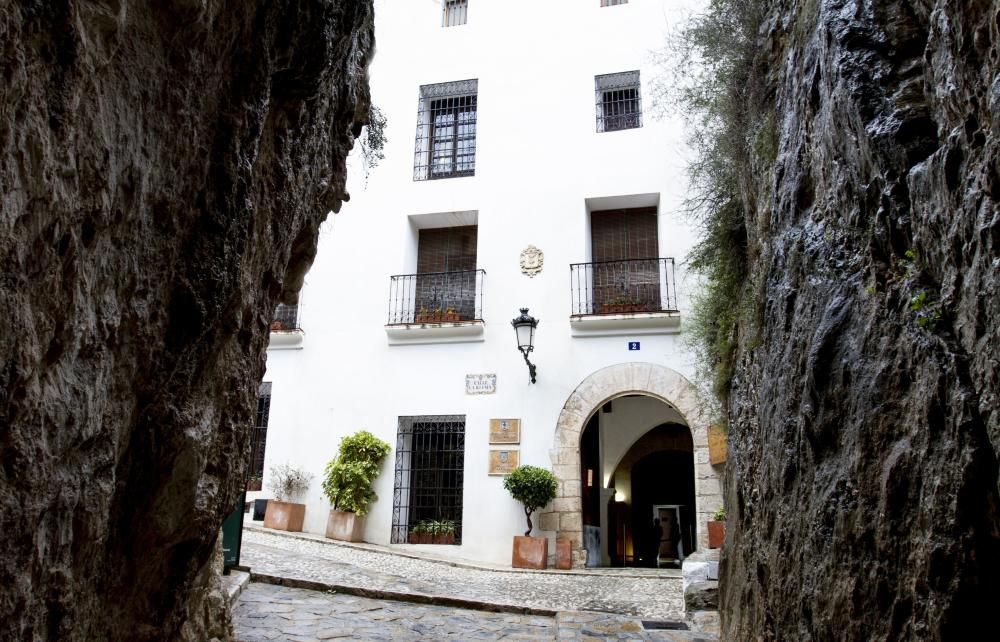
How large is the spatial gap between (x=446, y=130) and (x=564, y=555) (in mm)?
7554

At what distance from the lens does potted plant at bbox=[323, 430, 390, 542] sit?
1040cm

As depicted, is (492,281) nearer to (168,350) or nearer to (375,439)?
(375,439)

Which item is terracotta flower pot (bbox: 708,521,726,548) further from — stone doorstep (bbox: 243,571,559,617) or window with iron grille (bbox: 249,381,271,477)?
window with iron grille (bbox: 249,381,271,477)

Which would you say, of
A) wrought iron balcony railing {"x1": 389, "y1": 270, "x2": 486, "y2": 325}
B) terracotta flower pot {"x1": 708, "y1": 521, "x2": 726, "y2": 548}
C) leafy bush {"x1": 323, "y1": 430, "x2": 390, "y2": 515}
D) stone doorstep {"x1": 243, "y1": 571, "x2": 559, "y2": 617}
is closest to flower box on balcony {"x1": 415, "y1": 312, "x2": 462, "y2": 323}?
wrought iron balcony railing {"x1": 389, "y1": 270, "x2": 486, "y2": 325}

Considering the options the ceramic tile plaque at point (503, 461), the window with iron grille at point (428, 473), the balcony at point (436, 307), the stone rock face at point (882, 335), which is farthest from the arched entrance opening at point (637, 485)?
the stone rock face at point (882, 335)

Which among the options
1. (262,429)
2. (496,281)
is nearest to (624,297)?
(496,281)

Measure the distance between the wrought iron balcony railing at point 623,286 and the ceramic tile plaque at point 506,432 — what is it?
74.8 inches

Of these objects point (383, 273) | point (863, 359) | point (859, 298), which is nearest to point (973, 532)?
point (863, 359)

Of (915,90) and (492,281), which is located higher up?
(492,281)

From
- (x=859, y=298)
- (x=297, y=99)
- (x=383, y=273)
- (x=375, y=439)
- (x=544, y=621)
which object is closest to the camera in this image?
(x=859, y=298)

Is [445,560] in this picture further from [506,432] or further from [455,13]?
[455,13]

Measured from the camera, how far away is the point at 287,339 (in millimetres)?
11922

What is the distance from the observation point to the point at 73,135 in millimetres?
1812

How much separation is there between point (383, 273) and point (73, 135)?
10222 millimetres
